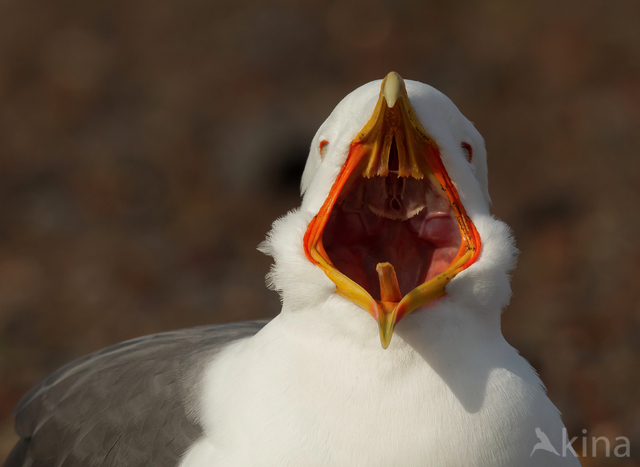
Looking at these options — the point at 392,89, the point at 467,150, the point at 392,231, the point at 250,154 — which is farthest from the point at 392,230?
the point at 250,154

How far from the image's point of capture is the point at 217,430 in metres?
1.95

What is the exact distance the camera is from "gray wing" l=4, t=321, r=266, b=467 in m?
2.17

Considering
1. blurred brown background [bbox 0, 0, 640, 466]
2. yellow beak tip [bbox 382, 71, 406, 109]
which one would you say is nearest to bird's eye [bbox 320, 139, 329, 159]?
yellow beak tip [bbox 382, 71, 406, 109]

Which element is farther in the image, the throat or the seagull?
the throat

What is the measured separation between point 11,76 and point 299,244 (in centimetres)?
762

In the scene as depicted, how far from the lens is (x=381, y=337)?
1591 mm

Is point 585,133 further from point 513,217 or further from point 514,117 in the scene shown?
point 513,217

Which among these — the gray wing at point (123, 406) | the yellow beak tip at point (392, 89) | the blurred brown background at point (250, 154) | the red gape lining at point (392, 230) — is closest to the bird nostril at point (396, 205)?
the red gape lining at point (392, 230)

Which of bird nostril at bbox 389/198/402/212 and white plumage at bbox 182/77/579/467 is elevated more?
bird nostril at bbox 389/198/402/212

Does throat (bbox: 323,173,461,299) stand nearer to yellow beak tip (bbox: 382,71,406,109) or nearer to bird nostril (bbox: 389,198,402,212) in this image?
bird nostril (bbox: 389,198,402,212)

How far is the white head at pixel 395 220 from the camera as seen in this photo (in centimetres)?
175

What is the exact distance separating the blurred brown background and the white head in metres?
2.47

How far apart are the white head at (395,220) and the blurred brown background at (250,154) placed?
2.47 meters

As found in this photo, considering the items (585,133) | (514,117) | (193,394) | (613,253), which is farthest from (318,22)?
(193,394)
